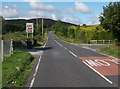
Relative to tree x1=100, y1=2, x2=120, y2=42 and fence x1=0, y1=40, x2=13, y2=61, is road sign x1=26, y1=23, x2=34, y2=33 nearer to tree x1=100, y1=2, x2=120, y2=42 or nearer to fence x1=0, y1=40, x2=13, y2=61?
tree x1=100, y1=2, x2=120, y2=42

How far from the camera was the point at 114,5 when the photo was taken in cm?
3381

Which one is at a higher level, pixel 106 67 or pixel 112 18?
pixel 112 18

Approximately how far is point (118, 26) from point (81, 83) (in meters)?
20.5

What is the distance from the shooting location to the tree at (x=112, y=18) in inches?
1308

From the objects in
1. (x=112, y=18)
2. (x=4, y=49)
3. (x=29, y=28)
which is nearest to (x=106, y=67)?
(x=4, y=49)

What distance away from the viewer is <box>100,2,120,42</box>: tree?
3322 cm

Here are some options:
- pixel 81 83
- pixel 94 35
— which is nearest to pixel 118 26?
pixel 81 83

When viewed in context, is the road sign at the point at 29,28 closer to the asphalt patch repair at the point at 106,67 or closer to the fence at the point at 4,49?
the fence at the point at 4,49

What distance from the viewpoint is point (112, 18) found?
109 ft

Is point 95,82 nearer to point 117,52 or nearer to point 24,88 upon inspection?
point 24,88

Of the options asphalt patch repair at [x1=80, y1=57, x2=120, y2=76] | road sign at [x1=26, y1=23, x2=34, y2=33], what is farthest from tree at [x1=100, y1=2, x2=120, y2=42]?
road sign at [x1=26, y1=23, x2=34, y2=33]

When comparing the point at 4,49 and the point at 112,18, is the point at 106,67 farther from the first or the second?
the point at 112,18

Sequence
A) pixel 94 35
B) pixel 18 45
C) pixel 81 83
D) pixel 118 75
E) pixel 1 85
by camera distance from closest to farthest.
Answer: pixel 1 85
pixel 81 83
pixel 118 75
pixel 18 45
pixel 94 35

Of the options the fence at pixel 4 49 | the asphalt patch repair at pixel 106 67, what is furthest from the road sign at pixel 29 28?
the asphalt patch repair at pixel 106 67
